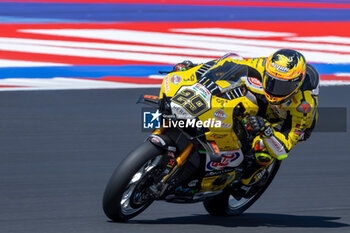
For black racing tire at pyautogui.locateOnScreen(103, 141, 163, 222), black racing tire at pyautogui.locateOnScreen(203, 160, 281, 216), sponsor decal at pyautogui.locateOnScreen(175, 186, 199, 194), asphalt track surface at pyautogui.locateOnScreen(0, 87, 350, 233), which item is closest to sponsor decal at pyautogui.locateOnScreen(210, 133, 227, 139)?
black racing tire at pyautogui.locateOnScreen(103, 141, 163, 222)

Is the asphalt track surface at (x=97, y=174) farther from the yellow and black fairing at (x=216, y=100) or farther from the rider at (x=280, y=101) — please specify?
the rider at (x=280, y=101)

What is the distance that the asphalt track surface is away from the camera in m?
5.88

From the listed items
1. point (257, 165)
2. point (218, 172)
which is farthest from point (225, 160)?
point (257, 165)

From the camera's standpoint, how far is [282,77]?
548cm

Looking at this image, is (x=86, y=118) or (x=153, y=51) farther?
(x=153, y=51)

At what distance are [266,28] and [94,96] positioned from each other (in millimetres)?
5847

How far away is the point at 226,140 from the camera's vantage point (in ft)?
18.5

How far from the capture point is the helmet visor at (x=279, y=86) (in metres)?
5.50

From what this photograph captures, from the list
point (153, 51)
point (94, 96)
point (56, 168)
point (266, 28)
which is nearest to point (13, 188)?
point (56, 168)

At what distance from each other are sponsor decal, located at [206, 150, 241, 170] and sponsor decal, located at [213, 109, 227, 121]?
317 mm

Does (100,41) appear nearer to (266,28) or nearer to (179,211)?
(266,28)

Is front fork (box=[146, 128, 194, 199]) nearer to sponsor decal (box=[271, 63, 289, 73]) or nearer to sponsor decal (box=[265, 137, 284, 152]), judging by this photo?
sponsor decal (box=[265, 137, 284, 152])

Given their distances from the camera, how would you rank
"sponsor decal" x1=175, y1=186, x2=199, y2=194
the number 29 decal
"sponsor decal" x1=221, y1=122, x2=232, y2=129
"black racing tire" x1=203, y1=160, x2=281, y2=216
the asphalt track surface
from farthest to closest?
"black racing tire" x1=203, y1=160, x2=281, y2=216
the asphalt track surface
"sponsor decal" x1=175, y1=186, x2=199, y2=194
"sponsor decal" x1=221, y1=122, x2=232, y2=129
the number 29 decal

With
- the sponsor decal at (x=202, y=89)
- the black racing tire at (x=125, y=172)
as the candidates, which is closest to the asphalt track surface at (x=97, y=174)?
the black racing tire at (x=125, y=172)
